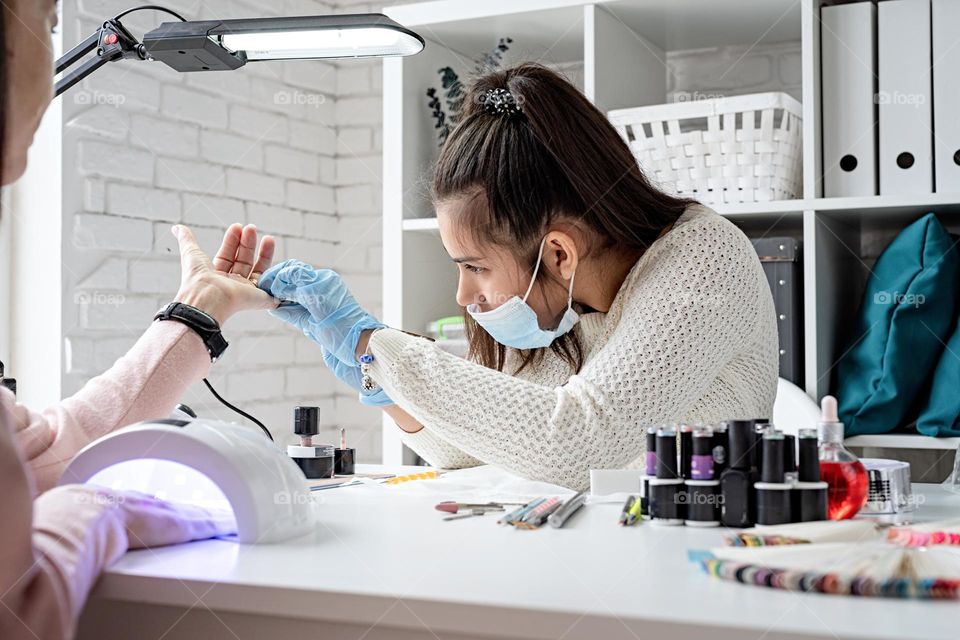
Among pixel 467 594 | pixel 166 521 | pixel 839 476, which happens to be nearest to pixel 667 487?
pixel 839 476

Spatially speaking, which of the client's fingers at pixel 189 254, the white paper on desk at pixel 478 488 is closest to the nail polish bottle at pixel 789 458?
the white paper on desk at pixel 478 488

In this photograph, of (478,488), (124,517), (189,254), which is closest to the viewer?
(124,517)

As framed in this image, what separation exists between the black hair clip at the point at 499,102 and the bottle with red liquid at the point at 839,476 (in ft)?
2.35

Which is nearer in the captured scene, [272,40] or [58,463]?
[58,463]

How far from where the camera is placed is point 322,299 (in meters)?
1.37

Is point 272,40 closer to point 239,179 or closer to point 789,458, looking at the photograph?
point 789,458

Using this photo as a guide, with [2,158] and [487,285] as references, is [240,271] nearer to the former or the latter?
[487,285]

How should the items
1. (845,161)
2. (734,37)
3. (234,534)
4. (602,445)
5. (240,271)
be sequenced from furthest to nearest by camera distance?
(734,37) < (845,161) < (240,271) < (602,445) < (234,534)

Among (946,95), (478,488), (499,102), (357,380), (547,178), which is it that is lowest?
(478,488)

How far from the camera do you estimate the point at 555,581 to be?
2.16ft

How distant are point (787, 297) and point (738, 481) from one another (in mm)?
1154

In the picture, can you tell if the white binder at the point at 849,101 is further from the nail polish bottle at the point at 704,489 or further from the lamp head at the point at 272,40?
the nail polish bottle at the point at 704,489

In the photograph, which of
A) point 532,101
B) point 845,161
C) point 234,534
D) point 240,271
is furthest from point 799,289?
point 234,534

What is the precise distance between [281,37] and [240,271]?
0.33 metres
